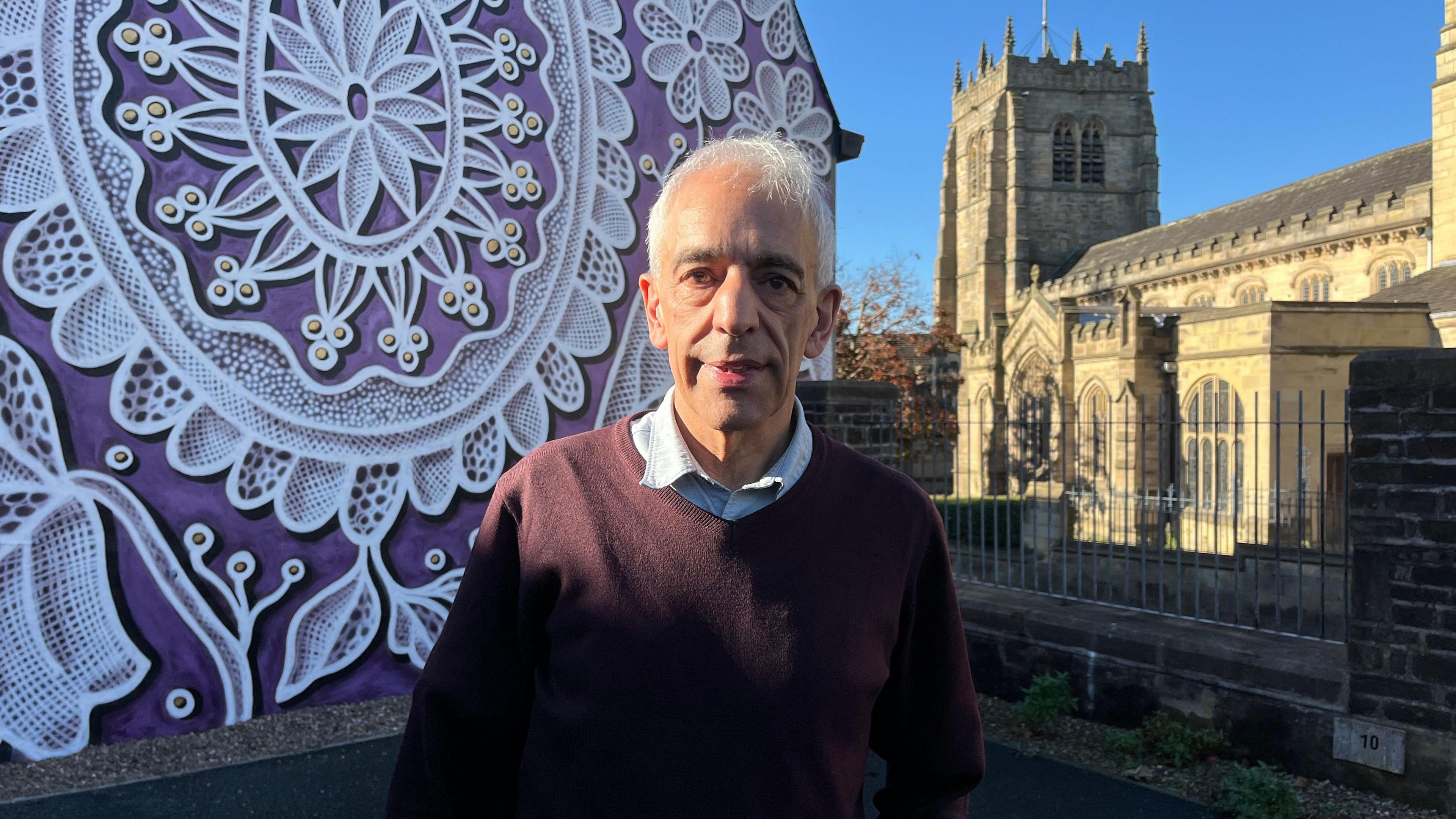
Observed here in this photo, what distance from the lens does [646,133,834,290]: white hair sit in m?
1.57

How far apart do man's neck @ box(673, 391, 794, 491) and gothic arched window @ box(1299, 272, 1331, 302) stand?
126ft

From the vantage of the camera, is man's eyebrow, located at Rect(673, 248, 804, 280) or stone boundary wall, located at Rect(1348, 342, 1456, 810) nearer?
man's eyebrow, located at Rect(673, 248, 804, 280)

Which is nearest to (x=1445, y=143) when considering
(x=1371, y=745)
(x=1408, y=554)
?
(x=1408, y=554)

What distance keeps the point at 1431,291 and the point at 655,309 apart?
2900 cm

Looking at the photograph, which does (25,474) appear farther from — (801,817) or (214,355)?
(801,817)

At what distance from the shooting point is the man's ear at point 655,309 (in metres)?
1.68

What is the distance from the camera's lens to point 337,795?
4.38 meters

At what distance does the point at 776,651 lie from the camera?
58.9 inches

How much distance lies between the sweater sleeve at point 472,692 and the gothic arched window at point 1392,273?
36.7 meters

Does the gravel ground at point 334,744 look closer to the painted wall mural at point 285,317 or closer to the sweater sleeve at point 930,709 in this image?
Result: the painted wall mural at point 285,317

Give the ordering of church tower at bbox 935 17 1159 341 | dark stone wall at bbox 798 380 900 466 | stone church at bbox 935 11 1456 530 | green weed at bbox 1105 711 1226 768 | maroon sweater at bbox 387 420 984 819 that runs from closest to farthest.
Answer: maroon sweater at bbox 387 420 984 819 → green weed at bbox 1105 711 1226 768 → dark stone wall at bbox 798 380 900 466 → stone church at bbox 935 11 1456 530 → church tower at bbox 935 17 1159 341

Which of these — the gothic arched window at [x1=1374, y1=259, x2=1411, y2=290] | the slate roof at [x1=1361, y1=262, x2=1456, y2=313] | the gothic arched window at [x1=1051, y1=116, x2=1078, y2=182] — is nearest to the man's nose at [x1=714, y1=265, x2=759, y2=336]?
the slate roof at [x1=1361, y1=262, x2=1456, y2=313]

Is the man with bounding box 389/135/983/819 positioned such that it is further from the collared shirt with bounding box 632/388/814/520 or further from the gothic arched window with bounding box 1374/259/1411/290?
the gothic arched window with bounding box 1374/259/1411/290

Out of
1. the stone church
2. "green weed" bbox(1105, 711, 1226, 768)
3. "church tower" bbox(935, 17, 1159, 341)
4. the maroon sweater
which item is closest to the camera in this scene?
the maroon sweater
